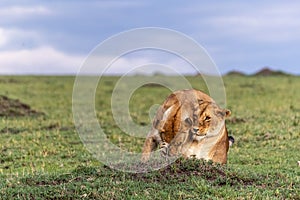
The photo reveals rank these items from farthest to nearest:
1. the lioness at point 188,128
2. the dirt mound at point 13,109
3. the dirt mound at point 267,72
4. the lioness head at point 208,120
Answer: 1. the dirt mound at point 267,72
2. the dirt mound at point 13,109
3. the lioness head at point 208,120
4. the lioness at point 188,128

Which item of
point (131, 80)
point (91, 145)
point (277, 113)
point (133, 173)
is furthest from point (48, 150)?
point (131, 80)

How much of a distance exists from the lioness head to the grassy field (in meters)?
0.64

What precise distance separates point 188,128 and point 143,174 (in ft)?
3.92

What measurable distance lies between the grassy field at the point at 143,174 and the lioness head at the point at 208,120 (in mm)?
638

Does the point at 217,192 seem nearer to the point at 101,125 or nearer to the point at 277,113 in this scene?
the point at 101,125

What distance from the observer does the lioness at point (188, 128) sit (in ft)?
31.4

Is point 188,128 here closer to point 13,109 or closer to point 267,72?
point 13,109

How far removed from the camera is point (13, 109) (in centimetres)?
2092

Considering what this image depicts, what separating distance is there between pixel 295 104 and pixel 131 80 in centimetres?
1477

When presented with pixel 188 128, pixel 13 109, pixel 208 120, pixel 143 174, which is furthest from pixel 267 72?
pixel 143 174

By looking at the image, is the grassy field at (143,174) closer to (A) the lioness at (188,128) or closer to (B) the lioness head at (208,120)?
(A) the lioness at (188,128)

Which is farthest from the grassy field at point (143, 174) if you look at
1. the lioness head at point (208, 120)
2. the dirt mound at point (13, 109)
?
the lioness head at point (208, 120)

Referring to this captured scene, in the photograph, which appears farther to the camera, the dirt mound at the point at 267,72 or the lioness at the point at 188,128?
the dirt mound at the point at 267,72

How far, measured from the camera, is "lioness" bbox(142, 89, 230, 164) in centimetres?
957
